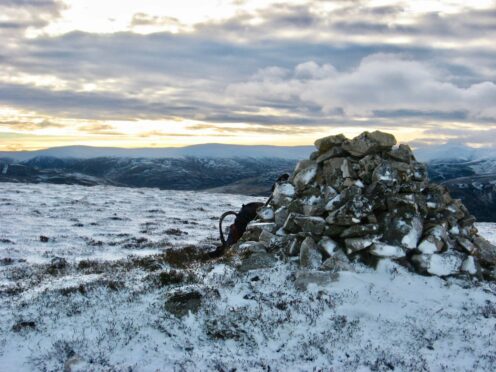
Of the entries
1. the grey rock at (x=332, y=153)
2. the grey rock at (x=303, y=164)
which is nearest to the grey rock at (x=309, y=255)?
the grey rock at (x=332, y=153)

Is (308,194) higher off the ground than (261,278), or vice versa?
(308,194)

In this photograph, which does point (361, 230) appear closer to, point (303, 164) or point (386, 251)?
point (386, 251)

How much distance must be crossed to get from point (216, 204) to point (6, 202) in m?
20.4

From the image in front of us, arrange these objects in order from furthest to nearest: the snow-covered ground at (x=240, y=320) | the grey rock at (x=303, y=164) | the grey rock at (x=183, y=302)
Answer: the grey rock at (x=303, y=164) < the grey rock at (x=183, y=302) < the snow-covered ground at (x=240, y=320)

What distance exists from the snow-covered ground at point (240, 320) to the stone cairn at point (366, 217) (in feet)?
2.59

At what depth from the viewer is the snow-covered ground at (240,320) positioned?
32.5 ft

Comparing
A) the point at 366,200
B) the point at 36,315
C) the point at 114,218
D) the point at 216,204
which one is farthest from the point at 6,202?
the point at 366,200

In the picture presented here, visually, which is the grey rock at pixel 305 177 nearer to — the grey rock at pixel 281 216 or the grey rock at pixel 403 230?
the grey rock at pixel 281 216

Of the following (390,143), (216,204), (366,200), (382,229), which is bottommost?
(216,204)

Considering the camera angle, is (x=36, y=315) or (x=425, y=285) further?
(x=425, y=285)

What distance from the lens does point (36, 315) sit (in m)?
11.6

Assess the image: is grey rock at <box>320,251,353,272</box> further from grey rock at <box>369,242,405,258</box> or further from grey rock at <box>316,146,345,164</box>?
grey rock at <box>316,146,345,164</box>

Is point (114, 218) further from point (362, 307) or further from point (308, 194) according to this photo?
point (362, 307)

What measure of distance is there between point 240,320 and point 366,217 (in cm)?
651
